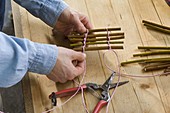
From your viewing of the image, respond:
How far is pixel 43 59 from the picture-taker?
912 mm

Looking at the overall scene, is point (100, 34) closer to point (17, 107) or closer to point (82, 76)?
point (82, 76)

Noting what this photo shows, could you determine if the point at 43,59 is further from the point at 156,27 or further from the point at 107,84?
the point at 156,27

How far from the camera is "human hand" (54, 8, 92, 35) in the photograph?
3.59ft

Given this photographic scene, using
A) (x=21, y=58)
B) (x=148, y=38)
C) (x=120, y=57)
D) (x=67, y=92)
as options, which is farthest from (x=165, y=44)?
(x=21, y=58)

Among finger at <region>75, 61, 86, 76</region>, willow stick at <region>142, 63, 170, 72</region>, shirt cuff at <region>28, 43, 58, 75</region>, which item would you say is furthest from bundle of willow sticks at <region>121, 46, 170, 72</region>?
shirt cuff at <region>28, 43, 58, 75</region>

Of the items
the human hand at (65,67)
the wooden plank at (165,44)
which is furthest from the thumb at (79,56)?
the wooden plank at (165,44)

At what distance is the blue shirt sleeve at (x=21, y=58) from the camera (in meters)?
0.85

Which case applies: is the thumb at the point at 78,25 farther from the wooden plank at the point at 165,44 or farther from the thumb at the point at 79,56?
the wooden plank at the point at 165,44

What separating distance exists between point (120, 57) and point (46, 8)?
304mm

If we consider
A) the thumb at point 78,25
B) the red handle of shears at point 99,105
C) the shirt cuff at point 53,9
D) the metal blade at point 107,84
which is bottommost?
the red handle of shears at point 99,105

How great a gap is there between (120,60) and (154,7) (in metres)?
0.30

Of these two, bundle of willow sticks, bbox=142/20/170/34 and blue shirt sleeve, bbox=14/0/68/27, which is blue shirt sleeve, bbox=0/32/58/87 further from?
bundle of willow sticks, bbox=142/20/170/34

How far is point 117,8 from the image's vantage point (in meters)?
1.21

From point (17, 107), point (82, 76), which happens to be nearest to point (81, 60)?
point (82, 76)
